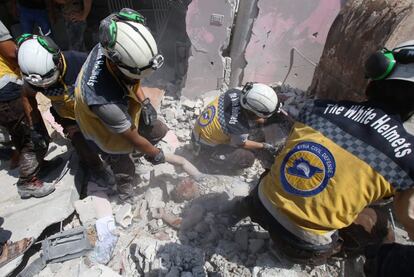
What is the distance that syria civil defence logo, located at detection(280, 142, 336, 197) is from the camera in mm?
1727

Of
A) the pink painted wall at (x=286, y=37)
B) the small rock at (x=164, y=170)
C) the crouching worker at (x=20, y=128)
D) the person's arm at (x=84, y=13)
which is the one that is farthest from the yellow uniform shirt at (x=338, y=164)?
the person's arm at (x=84, y=13)

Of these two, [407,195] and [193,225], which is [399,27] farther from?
[193,225]

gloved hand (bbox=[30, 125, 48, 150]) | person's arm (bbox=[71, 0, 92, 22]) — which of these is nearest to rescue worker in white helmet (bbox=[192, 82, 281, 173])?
gloved hand (bbox=[30, 125, 48, 150])

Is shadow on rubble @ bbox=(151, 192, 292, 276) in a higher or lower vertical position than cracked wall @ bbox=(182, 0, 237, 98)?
lower

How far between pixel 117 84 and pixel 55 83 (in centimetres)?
73

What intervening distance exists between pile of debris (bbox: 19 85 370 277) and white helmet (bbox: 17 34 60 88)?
135 centimetres

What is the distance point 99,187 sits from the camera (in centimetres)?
349

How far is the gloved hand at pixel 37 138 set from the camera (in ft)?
9.69

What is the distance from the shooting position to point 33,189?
3127 millimetres

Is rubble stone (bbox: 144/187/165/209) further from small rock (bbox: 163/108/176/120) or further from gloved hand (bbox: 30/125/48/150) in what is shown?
small rock (bbox: 163/108/176/120)

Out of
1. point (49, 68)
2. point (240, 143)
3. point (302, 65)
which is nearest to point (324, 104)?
point (240, 143)

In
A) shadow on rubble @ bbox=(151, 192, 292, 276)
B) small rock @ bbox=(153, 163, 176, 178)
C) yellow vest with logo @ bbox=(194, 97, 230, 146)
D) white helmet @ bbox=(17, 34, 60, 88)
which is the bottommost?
small rock @ bbox=(153, 163, 176, 178)

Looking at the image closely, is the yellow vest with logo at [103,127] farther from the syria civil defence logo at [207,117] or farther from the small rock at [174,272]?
the small rock at [174,272]

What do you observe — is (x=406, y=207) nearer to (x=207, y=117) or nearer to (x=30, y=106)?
(x=207, y=117)
